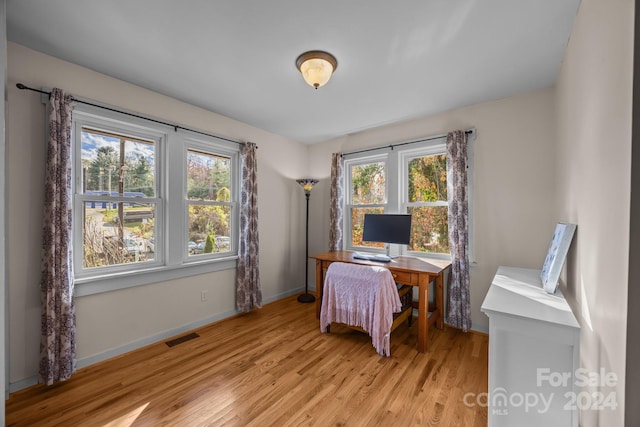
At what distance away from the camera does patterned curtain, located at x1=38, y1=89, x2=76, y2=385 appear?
6.10 feet

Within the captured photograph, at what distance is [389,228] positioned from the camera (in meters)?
3.02

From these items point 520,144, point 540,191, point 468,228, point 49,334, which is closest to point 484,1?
point 520,144

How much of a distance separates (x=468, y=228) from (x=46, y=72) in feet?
12.9

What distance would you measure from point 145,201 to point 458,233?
3198 millimetres

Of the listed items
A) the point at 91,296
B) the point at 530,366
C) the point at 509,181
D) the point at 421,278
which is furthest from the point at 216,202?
the point at 509,181

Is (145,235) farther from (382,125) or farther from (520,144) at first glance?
(520,144)

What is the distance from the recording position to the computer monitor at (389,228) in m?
2.90

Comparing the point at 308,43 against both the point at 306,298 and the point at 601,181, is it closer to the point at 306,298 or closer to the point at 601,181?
the point at 601,181

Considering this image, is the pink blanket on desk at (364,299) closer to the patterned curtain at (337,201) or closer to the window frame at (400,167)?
the window frame at (400,167)

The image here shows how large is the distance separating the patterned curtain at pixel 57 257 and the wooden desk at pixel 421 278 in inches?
86.5

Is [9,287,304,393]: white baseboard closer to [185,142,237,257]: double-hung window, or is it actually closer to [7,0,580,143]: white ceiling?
[185,142,237,257]: double-hung window

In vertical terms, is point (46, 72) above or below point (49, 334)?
above

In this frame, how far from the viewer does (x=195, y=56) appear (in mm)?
1937

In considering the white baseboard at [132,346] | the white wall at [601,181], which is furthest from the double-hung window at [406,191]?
the white baseboard at [132,346]
